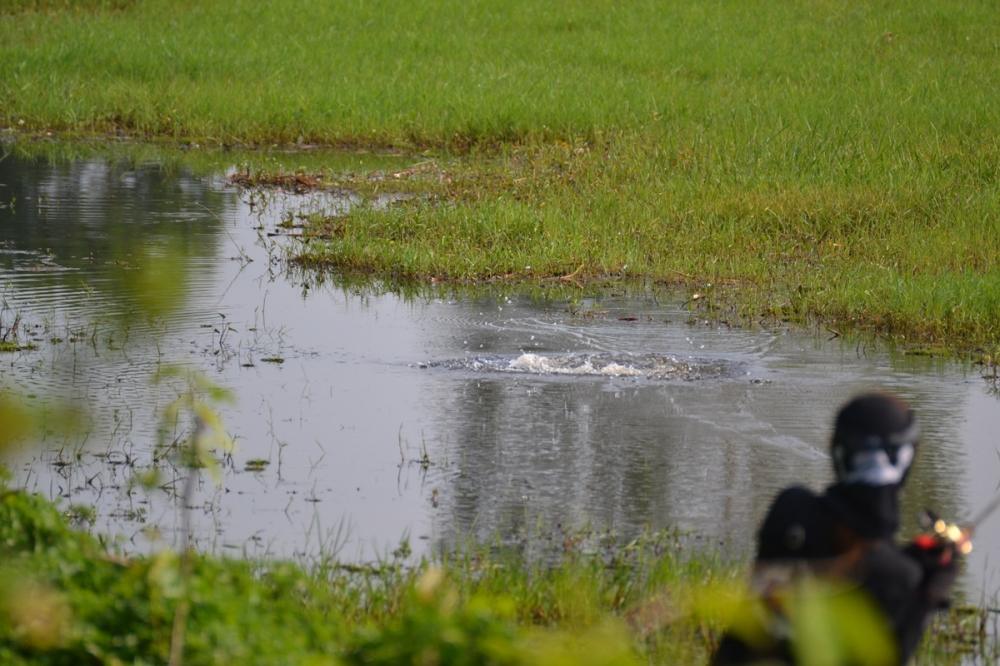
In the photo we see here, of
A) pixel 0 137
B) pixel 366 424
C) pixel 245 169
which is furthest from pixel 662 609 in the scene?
pixel 0 137

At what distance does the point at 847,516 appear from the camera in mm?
3377

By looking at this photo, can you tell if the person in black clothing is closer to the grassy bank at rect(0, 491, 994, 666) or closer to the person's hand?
the person's hand

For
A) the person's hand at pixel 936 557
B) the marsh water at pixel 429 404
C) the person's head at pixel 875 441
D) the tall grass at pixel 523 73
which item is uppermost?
the tall grass at pixel 523 73

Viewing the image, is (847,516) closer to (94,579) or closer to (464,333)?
(94,579)

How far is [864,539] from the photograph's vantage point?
11.1 ft

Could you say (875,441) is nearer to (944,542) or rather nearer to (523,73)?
(944,542)

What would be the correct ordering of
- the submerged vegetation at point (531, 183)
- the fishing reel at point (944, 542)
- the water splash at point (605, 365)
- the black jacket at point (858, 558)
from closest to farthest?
1. the black jacket at point (858, 558)
2. the fishing reel at point (944, 542)
3. the submerged vegetation at point (531, 183)
4. the water splash at point (605, 365)

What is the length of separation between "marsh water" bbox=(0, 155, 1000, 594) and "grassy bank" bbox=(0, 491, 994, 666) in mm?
641

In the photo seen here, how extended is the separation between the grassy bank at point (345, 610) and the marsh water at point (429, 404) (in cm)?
64

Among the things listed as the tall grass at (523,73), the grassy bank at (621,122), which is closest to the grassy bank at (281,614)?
the grassy bank at (621,122)

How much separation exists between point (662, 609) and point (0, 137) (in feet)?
50.6

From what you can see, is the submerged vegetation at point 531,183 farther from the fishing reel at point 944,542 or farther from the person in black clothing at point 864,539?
the fishing reel at point 944,542

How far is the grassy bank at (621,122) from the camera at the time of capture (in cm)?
1231

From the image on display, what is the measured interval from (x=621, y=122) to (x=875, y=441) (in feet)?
48.6
